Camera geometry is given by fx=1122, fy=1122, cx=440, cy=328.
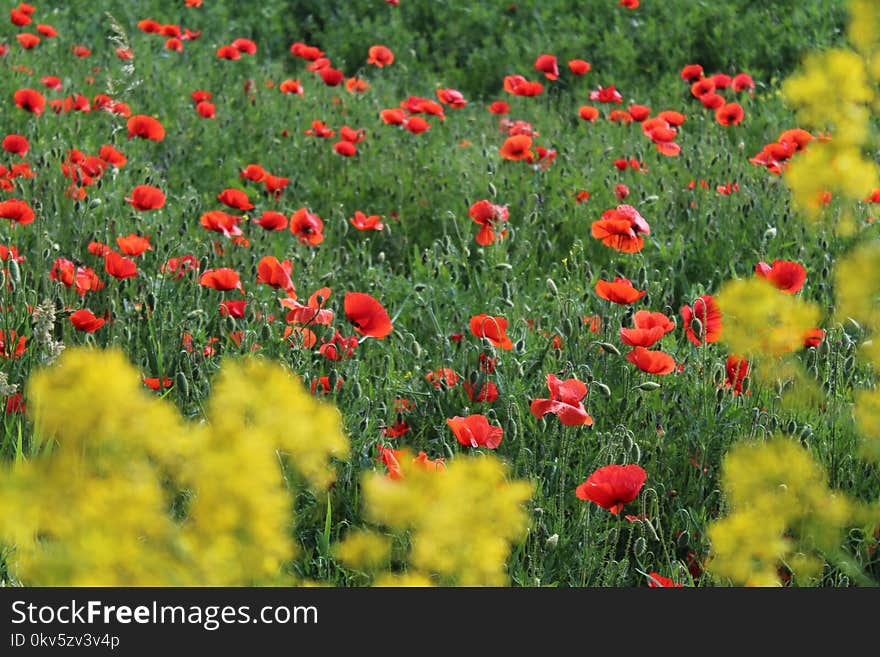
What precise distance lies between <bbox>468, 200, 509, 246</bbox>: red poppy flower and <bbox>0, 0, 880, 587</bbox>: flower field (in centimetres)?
1

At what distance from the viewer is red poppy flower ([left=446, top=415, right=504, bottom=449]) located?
1.91 m

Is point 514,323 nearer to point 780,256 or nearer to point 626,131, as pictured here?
point 780,256

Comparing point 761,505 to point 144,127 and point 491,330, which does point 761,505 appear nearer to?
point 491,330

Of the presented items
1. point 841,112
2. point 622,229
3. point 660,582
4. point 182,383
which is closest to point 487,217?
point 622,229

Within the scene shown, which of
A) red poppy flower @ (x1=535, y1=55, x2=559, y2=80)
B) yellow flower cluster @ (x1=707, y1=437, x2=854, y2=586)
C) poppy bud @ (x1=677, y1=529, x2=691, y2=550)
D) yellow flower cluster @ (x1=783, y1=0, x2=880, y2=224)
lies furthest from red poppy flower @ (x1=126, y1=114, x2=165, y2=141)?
yellow flower cluster @ (x1=707, y1=437, x2=854, y2=586)

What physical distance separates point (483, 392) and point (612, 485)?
0.68 m

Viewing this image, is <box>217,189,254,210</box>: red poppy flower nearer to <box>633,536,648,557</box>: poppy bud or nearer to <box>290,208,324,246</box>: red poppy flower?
<box>290,208,324,246</box>: red poppy flower

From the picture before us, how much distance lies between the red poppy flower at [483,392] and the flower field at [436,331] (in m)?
0.01

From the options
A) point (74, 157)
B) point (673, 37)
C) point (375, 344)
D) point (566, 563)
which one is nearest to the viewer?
point (566, 563)

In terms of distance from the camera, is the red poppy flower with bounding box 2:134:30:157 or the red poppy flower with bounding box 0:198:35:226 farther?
the red poppy flower with bounding box 2:134:30:157

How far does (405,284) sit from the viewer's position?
3.11m

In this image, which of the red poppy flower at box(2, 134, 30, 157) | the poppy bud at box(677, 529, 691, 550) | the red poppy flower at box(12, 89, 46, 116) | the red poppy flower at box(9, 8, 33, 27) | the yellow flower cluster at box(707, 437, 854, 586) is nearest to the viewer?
the yellow flower cluster at box(707, 437, 854, 586)

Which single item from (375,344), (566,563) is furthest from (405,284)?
(566,563)
